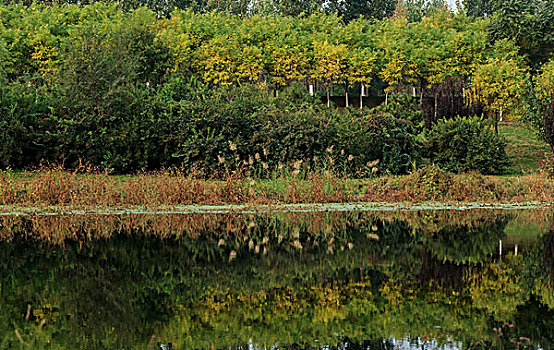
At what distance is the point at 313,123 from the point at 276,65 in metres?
22.9

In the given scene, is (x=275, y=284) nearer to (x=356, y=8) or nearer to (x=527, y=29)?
(x=527, y=29)

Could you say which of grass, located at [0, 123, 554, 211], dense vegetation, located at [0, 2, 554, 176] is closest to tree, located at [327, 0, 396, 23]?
dense vegetation, located at [0, 2, 554, 176]

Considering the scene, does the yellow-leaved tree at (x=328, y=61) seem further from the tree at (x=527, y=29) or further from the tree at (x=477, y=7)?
the tree at (x=477, y=7)

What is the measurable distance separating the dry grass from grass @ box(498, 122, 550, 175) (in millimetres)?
8487

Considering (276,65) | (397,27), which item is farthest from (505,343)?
(397,27)

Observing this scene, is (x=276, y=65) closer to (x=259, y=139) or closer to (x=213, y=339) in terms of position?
(x=259, y=139)

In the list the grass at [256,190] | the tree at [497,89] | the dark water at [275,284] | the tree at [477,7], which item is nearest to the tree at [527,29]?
the tree at [497,89]

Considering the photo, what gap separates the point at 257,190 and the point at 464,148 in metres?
11.2

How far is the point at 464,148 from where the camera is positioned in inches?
1152

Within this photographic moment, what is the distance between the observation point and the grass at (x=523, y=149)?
3233 centimetres

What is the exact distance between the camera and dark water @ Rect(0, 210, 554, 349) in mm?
8008

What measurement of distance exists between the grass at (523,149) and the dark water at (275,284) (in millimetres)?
15421

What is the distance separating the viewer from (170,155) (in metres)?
27.5

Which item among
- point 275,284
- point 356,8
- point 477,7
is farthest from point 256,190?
point 477,7
